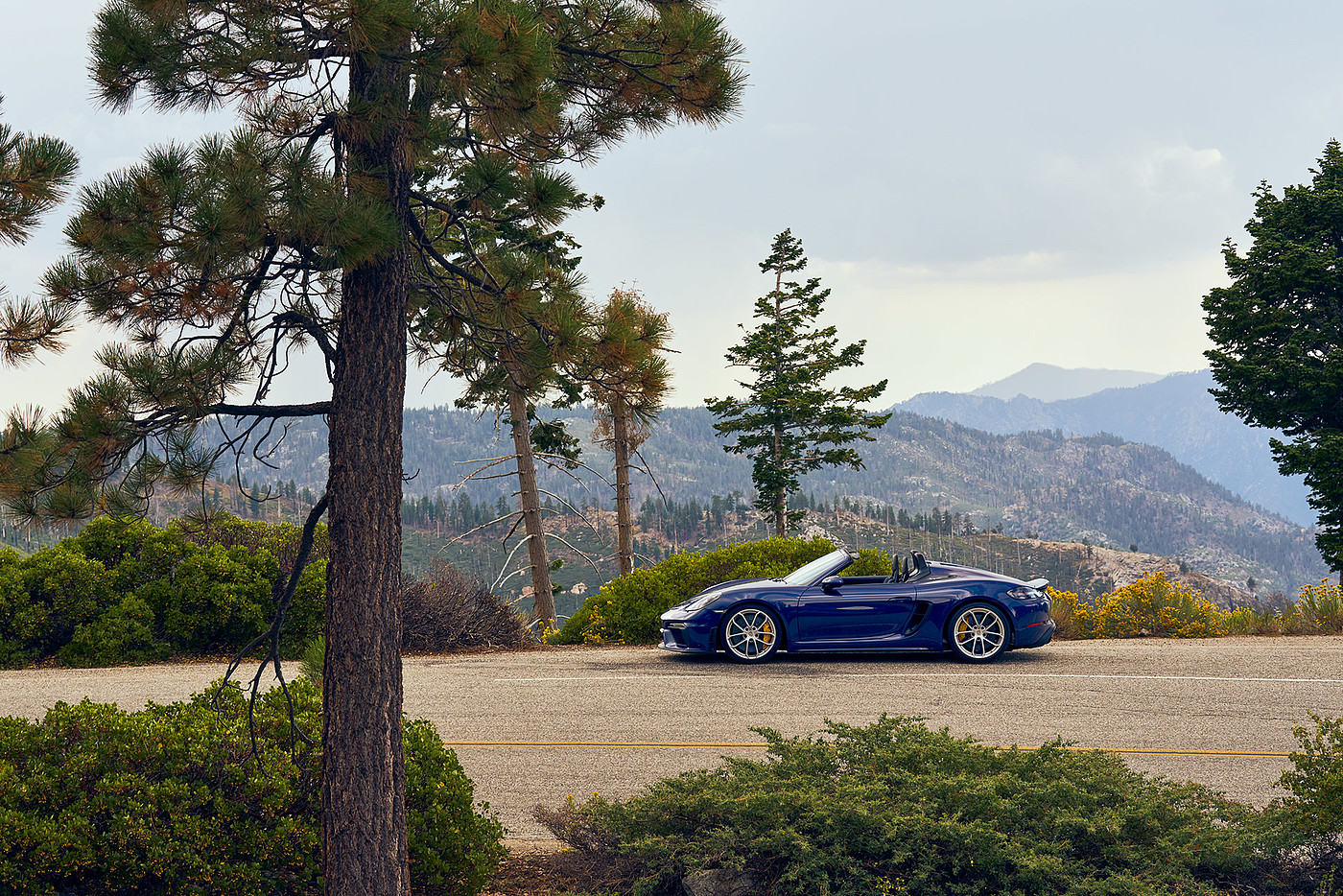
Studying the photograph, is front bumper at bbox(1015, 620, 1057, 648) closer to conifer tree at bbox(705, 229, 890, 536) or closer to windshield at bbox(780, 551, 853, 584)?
windshield at bbox(780, 551, 853, 584)

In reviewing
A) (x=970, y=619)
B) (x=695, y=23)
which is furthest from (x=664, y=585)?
(x=695, y=23)

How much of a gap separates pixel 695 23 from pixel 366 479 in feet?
10.4

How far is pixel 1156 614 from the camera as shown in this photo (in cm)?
1577

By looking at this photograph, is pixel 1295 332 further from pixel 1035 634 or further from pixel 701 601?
pixel 701 601

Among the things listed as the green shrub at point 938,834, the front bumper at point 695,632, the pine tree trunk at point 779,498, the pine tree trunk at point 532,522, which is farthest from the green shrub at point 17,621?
the pine tree trunk at point 779,498

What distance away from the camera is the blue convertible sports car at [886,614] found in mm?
11367

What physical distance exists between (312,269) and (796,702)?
6.93 m

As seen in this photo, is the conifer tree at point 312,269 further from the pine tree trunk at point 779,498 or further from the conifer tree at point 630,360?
the pine tree trunk at point 779,498

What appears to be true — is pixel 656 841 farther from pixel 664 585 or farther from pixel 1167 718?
pixel 664 585

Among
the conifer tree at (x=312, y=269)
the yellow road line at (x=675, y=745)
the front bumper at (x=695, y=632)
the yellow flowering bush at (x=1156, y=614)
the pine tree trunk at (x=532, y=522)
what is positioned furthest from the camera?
the pine tree trunk at (x=532, y=522)

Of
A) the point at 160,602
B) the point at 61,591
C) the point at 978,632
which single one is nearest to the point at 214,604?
the point at 160,602

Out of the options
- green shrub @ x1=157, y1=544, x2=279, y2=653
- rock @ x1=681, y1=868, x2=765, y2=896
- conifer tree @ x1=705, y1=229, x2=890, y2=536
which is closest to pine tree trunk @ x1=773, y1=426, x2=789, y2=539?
conifer tree @ x1=705, y1=229, x2=890, y2=536

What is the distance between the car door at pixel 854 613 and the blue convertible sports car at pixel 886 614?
0.01m

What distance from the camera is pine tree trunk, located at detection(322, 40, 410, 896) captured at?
14.4 feet
